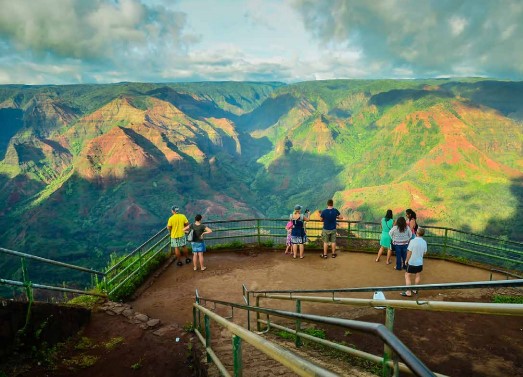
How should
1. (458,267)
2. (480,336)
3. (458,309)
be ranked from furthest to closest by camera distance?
1. (458,267)
2. (480,336)
3. (458,309)

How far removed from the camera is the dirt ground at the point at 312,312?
224 inches

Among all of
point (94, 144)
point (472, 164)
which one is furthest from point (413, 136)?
point (94, 144)

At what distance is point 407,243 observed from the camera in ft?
31.9

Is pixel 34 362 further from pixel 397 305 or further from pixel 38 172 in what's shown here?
pixel 38 172

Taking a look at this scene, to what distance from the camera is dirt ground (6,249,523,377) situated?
18.7ft

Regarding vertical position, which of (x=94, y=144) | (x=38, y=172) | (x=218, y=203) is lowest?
(x=218, y=203)

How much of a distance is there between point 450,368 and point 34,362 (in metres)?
6.26

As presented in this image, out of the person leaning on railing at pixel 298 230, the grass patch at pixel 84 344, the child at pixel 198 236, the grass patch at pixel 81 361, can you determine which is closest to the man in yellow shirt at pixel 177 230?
the child at pixel 198 236

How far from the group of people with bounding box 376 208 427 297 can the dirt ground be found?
50 centimetres

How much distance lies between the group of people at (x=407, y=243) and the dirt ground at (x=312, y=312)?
1.65 ft

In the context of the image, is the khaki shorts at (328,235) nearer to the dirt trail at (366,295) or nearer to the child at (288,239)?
the dirt trail at (366,295)

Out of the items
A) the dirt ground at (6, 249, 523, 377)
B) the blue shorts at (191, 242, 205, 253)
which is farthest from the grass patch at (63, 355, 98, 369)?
the blue shorts at (191, 242, 205, 253)

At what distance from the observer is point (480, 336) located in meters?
6.45

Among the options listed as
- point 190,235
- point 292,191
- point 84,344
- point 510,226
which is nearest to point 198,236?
point 190,235
